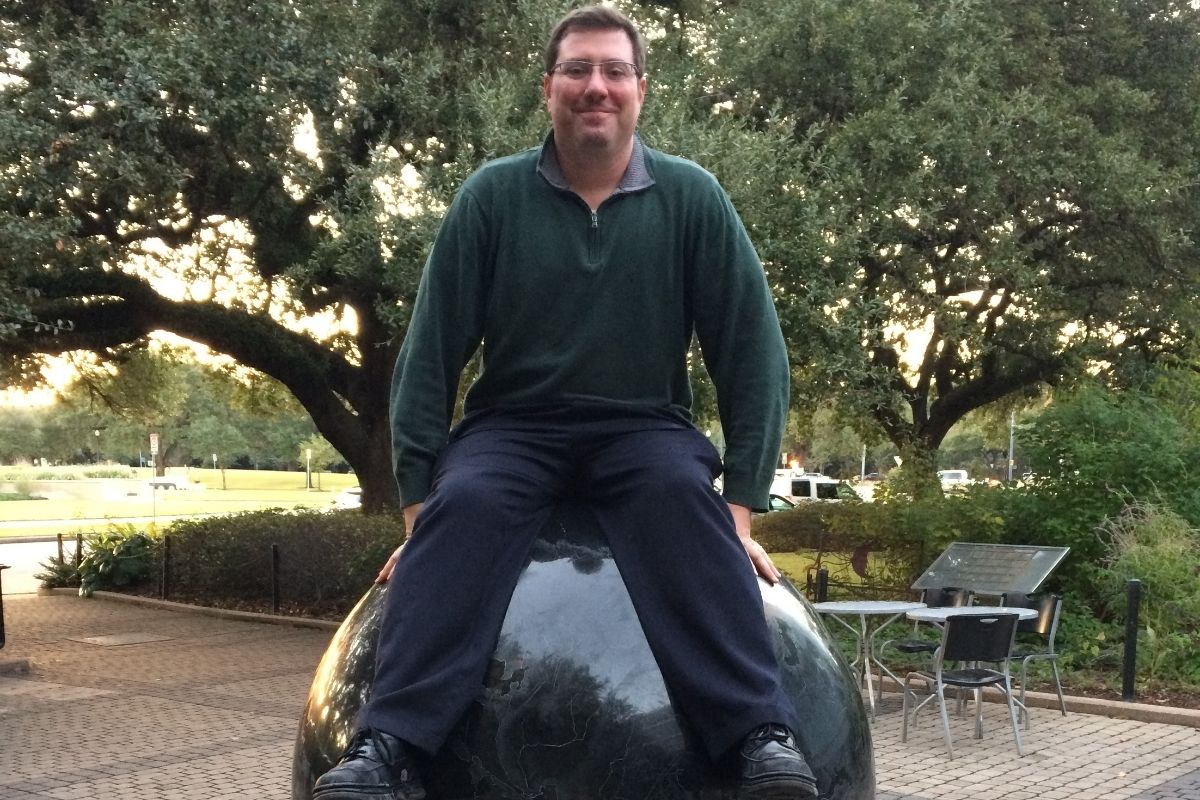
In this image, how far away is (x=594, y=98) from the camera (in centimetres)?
308

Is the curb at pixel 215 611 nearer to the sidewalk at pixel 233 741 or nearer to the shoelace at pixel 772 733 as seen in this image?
the sidewalk at pixel 233 741

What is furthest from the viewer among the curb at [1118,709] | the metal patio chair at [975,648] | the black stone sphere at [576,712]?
the curb at [1118,709]

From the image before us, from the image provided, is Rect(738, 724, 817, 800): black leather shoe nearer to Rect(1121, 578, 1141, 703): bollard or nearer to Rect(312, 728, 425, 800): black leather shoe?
Rect(312, 728, 425, 800): black leather shoe

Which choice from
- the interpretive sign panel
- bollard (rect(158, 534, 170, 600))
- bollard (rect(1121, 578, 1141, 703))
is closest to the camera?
bollard (rect(1121, 578, 1141, 703))

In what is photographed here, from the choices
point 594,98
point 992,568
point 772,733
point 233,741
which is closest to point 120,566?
point 233,741

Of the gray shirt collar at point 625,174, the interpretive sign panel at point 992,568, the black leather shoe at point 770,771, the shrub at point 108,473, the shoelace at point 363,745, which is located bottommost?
the interpretive sign panel at point 992,568

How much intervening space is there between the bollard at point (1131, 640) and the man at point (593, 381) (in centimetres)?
836

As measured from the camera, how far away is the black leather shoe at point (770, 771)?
2615 mm

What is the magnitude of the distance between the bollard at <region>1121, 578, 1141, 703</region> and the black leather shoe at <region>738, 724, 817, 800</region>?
872 cm

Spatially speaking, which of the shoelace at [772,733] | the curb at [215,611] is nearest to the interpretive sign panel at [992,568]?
the curb at [215,611]

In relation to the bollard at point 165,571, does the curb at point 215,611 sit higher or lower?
lower

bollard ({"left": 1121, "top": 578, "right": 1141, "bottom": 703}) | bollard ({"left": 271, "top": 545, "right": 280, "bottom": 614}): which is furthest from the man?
bollard ({"left": 271, "top": 545, "right": 280, "bottom": 614})

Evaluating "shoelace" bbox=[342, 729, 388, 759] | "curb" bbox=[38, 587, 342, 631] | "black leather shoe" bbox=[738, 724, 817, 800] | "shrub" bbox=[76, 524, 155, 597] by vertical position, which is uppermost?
"shoelace" bbox=[342, 729, 388, 759]

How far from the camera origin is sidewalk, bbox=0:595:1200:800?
8.27m
